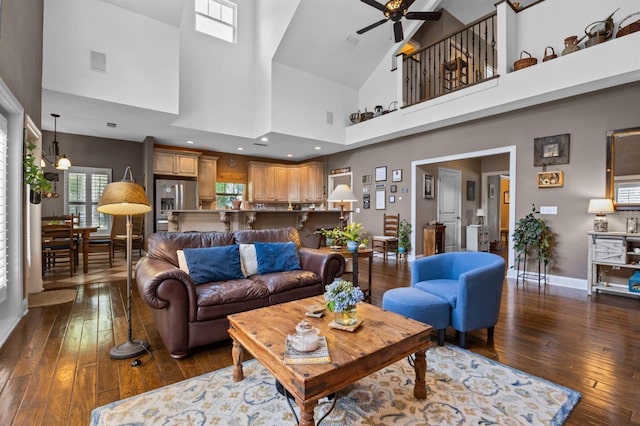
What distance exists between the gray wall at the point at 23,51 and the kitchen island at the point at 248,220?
7.13ft

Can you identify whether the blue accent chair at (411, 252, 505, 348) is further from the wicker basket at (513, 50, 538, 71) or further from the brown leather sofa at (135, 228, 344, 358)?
the wicker basket at (513, 50, 538, 71)

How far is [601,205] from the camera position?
12.6 feet

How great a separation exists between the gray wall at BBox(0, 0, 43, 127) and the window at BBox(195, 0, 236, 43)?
9.32 feet

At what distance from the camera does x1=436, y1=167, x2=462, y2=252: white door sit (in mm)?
7180

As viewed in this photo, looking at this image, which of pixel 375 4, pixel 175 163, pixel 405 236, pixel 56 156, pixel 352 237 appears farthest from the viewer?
pixel 175 163

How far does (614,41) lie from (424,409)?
474cm

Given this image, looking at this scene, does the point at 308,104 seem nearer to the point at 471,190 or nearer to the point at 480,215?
the point at 471,190

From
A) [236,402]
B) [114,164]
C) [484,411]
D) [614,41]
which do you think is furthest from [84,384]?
[114,164]

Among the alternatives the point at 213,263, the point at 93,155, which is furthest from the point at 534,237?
the point at 93,155

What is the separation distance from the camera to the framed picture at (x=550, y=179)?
14.7ft

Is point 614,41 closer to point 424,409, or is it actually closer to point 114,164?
point 424,409

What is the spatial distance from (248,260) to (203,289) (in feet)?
2.07

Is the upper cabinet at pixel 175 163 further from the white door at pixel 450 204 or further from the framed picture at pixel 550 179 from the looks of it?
the framed picture at pixel 550 179

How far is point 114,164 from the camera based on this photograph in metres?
7.12
